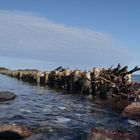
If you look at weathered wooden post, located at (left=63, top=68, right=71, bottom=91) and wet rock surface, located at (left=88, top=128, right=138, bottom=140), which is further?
weathered wooden post, located at (left=63, top=68, right=71, bottom=91)

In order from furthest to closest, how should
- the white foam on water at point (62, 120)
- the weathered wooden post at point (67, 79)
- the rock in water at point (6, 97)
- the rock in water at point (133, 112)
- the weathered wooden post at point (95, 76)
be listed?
the weathered wooden post at point (67, 79), the weathered wooden post at point (95, 76), the rock in water at point (6, 97), the rock in water at point (133, 112), the white foam on water at point (62, 120)

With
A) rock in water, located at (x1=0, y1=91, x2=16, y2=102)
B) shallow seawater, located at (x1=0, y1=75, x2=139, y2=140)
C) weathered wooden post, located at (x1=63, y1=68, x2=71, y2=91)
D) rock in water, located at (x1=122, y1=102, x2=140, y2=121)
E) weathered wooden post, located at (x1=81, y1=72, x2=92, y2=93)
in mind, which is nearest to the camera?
shallow seawater, located at (x1=0, y1=75, x2=139, y2=140)

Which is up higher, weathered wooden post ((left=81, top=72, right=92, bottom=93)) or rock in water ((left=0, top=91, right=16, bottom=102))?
weathered wooden post ((left=81, top=72, right=92, bottom=93))

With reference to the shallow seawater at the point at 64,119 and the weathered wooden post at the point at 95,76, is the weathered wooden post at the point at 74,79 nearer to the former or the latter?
the weathered wooden post at the point at 95,76

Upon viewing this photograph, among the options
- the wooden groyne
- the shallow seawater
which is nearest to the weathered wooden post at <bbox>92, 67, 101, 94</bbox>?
the wooden groyne

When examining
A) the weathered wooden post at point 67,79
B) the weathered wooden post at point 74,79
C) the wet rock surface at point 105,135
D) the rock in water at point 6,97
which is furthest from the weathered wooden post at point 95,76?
the wet rock surface at point 105,135

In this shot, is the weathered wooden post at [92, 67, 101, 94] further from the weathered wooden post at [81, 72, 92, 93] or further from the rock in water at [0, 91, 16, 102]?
the rock in water at [0, 91, 16, 102]

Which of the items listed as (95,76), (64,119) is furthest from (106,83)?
(64,119)

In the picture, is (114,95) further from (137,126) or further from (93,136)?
(93,136)

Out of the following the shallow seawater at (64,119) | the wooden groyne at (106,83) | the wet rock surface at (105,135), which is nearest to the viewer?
the wet rock surface at (105,135)

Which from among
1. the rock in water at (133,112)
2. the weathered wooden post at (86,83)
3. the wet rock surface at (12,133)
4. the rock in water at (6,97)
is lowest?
the wet rock surface at (12,133)

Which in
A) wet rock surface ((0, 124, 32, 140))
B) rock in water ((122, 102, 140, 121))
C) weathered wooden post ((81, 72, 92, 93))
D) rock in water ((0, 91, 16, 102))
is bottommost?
wet rock surface ((0, 124, 32, 140))

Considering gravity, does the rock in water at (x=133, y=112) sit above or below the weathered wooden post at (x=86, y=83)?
below

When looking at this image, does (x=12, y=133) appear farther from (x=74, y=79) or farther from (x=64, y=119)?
(x=74, y=79)
